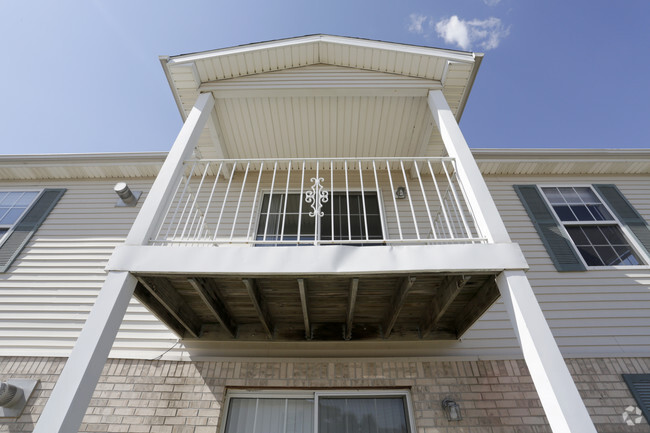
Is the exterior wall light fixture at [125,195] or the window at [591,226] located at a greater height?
the exterior wall light fixture at [125,195]

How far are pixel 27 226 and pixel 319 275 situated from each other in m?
5.20

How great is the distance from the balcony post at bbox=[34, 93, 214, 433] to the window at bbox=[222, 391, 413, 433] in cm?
169

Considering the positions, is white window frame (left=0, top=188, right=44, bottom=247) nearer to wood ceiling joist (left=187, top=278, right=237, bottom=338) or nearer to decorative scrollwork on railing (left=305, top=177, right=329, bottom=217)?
wood ceiling joist (left=187, top=278, right=237, bottom=338)

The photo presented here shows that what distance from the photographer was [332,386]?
3576mm

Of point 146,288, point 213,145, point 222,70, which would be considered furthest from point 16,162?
point 146,288

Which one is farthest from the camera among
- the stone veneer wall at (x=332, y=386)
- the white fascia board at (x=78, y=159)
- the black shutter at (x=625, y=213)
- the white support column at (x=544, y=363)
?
the white fascia board at (x=78, y=159)

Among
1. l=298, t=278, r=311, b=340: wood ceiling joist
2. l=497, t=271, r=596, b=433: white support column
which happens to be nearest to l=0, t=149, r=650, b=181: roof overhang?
l=497, t=271, r=596, b=433: white support column

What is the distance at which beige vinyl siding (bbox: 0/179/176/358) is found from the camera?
4039 mm

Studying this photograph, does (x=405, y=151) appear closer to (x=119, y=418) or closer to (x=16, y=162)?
(x=119, y=418)

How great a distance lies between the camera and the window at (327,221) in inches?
201

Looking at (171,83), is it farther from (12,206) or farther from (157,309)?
(12,206)

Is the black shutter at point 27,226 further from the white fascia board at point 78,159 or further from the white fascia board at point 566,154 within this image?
the white fascia board at point 566,154

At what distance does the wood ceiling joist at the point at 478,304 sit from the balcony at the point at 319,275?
1cm

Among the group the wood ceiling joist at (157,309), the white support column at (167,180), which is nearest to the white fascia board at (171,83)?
the white support column at (167,180)
